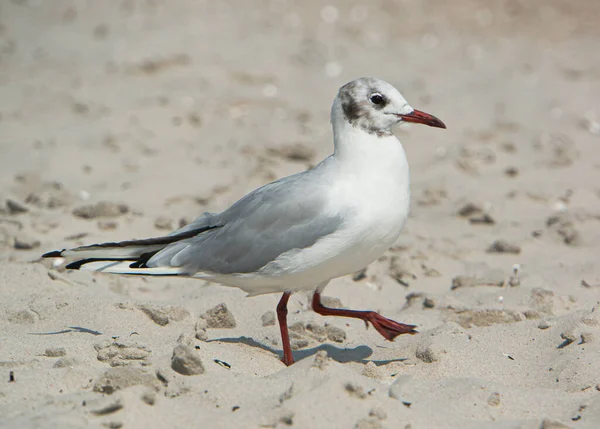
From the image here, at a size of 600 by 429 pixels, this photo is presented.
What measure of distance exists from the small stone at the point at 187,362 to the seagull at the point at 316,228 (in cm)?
70

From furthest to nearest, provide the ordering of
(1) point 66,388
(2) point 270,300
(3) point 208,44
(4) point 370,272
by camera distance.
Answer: (3) point 208,44 → (4) point 370,272 → (2) point 270,300 → (1) point 66,388

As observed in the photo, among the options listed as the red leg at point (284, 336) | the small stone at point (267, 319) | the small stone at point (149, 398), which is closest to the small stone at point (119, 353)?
the small stone at point (149, 398)

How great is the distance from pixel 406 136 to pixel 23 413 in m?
5.80

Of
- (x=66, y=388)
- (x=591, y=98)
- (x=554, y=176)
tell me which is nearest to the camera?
(x=66, y=388)

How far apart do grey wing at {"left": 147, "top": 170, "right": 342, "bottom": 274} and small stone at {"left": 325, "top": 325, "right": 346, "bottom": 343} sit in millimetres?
676

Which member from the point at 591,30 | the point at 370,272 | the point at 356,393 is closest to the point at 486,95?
the point at 591,30

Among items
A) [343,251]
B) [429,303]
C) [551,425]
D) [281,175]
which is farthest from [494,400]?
[281,175]

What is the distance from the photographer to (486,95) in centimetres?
960

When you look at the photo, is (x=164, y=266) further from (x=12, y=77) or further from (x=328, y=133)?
(x=12, y=77)

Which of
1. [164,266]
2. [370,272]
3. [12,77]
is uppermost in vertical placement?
[12,77]

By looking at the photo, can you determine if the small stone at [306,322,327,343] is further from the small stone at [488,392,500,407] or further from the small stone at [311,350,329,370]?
→ the small stone at [488,392,500,407]

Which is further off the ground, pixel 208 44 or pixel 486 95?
pixel 208 44

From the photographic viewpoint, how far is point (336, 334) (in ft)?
15.4

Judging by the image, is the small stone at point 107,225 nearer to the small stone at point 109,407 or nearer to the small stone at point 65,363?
the small stone at point 65,363
